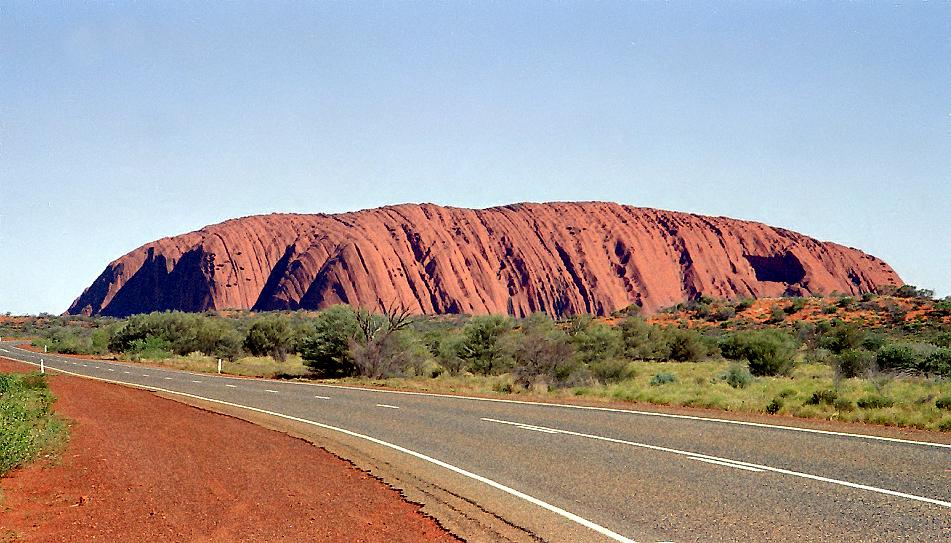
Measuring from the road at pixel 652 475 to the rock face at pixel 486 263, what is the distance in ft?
309

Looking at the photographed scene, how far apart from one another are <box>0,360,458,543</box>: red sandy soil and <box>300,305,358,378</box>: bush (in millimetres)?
22461

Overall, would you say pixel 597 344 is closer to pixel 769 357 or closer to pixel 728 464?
pixel 769 357

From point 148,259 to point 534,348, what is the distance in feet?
389

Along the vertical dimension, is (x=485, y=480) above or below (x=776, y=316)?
below

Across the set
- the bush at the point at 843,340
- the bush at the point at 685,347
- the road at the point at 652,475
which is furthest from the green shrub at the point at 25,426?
the bush at the point at 843,340

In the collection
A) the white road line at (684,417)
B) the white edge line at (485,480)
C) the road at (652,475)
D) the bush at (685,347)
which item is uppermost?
the bush at (685,347)

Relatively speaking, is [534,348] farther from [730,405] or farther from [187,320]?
[187,320]

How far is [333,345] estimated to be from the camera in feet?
124

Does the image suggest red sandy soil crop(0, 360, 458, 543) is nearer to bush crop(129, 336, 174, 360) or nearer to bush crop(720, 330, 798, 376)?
bush crop(720, 330, 798, 376)

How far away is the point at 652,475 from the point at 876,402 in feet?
35.2

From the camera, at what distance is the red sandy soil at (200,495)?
282 inches

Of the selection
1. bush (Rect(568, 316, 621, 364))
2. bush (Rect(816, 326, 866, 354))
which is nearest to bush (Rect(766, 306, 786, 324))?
bush (Rect(816, 326, 866, 354))

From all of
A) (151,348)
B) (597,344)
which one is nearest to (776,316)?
(597,344)

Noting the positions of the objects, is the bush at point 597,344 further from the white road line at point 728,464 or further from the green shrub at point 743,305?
the white road line at point 728,464
